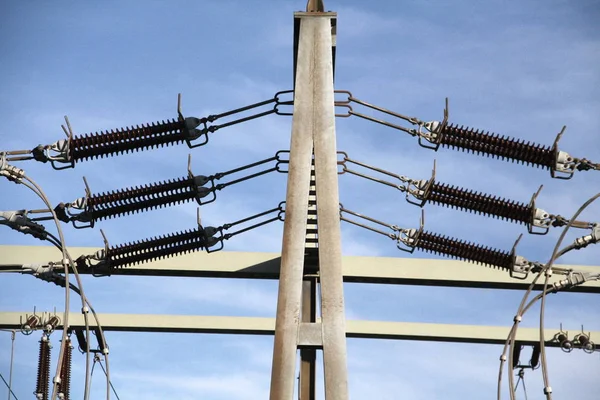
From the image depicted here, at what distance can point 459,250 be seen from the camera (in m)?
14.3

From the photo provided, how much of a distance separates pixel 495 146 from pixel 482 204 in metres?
0.84

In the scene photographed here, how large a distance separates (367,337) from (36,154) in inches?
331

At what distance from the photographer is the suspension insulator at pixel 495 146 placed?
1335 centimetres

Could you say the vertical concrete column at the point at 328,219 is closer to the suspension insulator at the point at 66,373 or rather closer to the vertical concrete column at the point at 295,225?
the vertical concrete column at the point at 295,225

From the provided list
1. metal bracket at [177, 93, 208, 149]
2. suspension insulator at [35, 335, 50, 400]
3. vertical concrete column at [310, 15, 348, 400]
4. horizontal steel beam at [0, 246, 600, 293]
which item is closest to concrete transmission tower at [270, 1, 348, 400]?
vertical concrete column at [310, 15, 348, 400]

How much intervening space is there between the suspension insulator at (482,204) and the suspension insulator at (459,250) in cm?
64

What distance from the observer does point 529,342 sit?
65.2ft

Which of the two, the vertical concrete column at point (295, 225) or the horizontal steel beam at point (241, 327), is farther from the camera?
the horizontal steel beam at point (241, 327)

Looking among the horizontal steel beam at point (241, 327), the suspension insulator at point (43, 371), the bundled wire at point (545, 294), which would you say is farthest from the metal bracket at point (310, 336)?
the horizontal steel beam at point (241, 327)

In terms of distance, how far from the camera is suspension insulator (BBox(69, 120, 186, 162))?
13.6 m

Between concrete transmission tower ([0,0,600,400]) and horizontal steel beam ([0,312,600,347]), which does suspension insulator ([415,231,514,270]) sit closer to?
concrete transmission tower ([0,0,600,400])

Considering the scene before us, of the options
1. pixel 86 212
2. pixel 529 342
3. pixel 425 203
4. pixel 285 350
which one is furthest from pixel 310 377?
pixel 529 342

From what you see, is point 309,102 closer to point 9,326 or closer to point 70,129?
point 70,129

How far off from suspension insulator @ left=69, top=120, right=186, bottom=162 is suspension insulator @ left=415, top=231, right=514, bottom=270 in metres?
3.61
